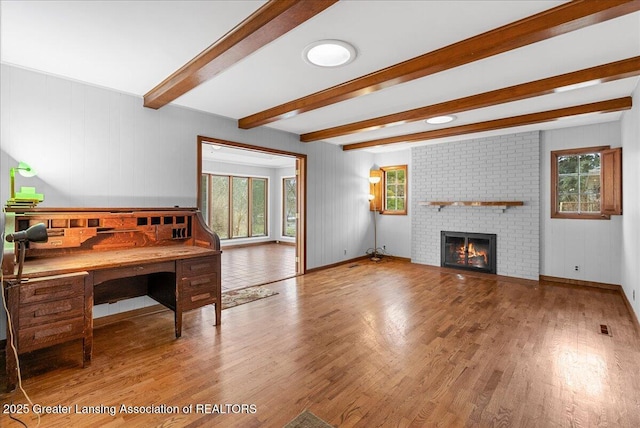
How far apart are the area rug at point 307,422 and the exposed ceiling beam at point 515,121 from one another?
4.43 metres

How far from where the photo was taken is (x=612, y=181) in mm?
4207

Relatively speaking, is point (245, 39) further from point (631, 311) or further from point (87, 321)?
point (631, 311)

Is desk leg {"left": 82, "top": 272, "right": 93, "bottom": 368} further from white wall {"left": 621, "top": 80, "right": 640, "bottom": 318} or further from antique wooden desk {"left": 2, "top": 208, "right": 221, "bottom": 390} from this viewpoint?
white wall {"left": 621, "top": 80, "right": 640, "bottom": 318}

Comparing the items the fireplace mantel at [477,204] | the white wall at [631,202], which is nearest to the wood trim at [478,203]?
the fireplace mantel at [477,204]

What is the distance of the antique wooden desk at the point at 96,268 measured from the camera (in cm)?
212

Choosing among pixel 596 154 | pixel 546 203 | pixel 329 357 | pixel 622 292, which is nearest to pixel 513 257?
pixel 546 203

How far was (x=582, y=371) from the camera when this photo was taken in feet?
7.48

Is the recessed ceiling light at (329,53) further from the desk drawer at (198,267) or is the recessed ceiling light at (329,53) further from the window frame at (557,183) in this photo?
the window frame at (557,183)

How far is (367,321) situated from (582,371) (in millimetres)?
1763

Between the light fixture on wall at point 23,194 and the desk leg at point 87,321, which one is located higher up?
the light fixture on wall at point 23,194

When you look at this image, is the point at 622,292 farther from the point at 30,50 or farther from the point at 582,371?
the point at 30,50

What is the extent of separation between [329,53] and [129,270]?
245 cm

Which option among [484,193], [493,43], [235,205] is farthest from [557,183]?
[235,205]

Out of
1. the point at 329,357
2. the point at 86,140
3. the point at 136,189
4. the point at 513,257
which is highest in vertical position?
the point at 86,140
